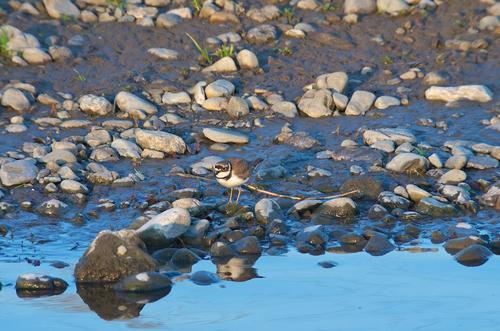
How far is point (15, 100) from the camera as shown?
11852 millimetres

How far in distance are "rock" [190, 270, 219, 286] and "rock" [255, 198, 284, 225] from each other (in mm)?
1272

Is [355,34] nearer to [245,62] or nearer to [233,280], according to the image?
[245,62]

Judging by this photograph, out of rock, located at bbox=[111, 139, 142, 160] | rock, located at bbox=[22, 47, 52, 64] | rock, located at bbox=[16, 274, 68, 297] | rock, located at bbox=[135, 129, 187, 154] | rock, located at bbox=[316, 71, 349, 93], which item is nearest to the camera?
rock, located at bbox=[16, 274, 68, 297]

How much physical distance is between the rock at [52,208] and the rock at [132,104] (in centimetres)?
231

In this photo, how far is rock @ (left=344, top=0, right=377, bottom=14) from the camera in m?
13.6

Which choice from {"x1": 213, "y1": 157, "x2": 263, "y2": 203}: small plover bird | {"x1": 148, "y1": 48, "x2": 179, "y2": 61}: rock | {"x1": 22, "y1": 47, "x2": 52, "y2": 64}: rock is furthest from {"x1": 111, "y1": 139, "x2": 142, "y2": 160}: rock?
{"x1": 22, "y1": 47, "x2": 52, "y2": 64}: rock

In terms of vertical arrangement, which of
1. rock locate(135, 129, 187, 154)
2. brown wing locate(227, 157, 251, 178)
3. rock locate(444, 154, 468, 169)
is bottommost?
rock locate(135, 129, 187, 154)

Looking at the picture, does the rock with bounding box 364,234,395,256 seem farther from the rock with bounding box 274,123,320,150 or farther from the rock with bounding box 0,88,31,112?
the rock with bounding box 0,88,31,112

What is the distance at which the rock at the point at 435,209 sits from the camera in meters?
9.55

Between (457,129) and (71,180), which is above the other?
(457,129)

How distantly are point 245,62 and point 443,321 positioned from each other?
19.7 feet

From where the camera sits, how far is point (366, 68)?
494 inches

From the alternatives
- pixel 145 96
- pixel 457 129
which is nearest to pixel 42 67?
pixel 145 96

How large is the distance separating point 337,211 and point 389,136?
1.73m
